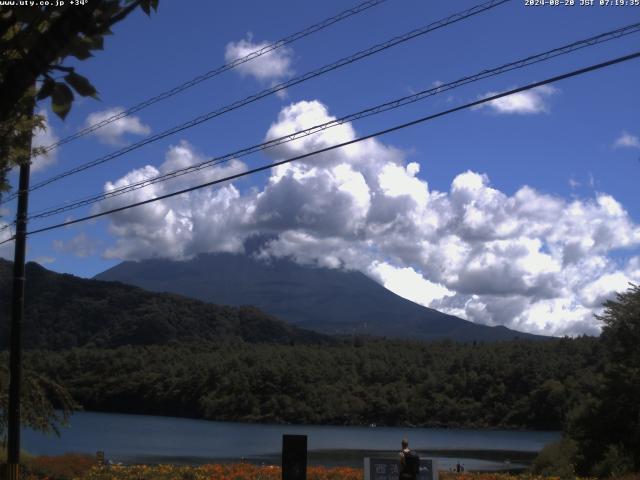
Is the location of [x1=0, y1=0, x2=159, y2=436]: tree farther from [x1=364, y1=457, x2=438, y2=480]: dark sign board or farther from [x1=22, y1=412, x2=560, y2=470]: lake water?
[x1=22, y1=412, x2=560, y2=470]: lake water

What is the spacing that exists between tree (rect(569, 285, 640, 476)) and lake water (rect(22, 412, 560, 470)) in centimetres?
1986

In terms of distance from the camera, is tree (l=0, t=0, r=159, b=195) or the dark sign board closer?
tree (l=0, t=0, r=159, b=195)

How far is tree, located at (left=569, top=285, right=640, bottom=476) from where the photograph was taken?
28.9m

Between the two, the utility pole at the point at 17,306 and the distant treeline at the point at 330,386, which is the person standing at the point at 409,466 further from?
the distant treeline at the point at 330,386

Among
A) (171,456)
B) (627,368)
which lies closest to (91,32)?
(627,368)

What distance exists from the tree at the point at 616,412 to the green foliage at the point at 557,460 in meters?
0.55

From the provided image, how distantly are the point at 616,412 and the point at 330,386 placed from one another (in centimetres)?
10858

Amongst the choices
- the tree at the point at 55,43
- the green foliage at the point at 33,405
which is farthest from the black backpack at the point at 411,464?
the tree at the point at 55,43

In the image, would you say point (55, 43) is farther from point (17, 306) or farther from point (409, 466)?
point (17, 306)

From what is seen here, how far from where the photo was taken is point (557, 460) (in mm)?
32188

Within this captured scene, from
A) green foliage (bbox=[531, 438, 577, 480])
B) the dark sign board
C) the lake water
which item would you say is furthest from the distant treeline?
the dark sign board

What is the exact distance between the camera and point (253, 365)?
137 m

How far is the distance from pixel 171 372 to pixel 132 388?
6462 millimetres

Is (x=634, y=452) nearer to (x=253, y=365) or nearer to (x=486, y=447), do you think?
(x=486, y=447)
